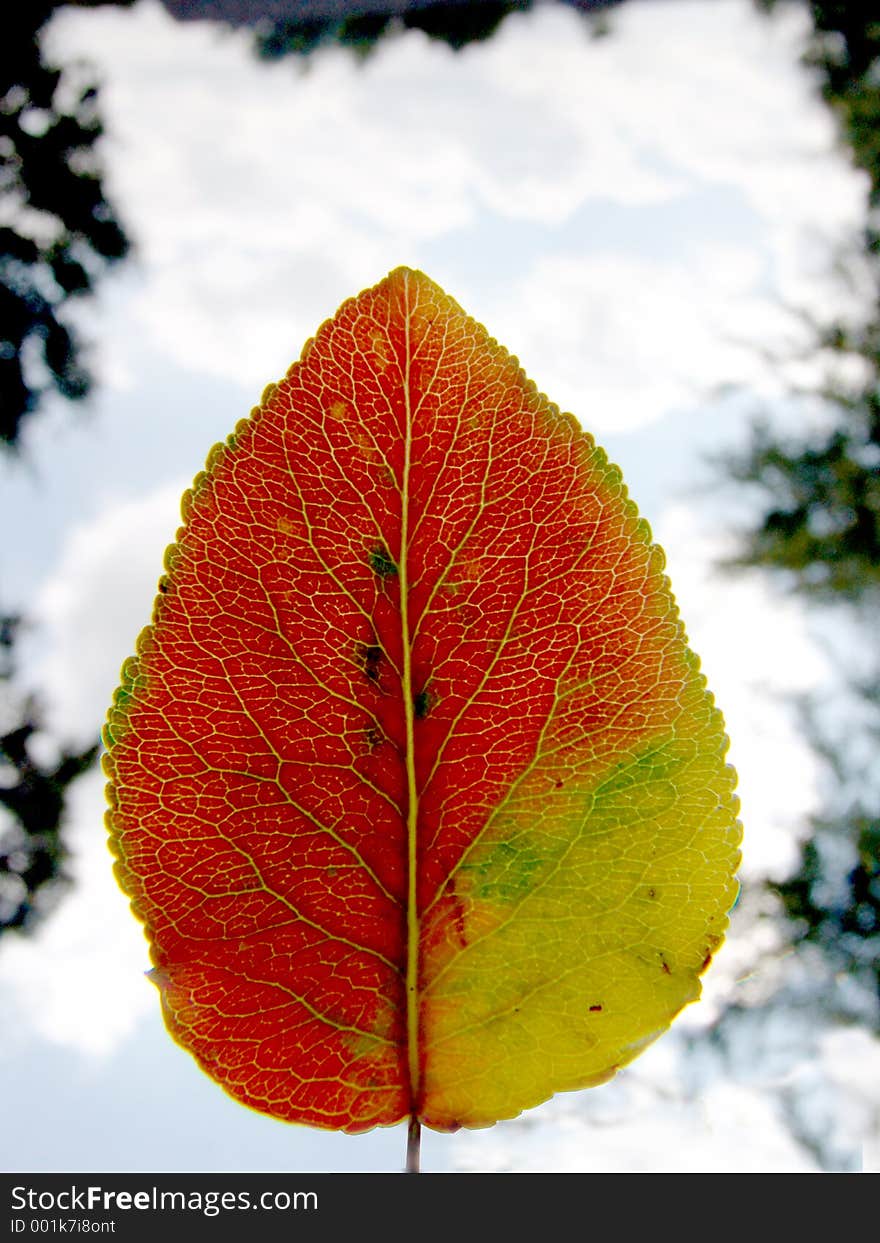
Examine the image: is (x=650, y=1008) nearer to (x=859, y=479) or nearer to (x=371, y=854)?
(x=371, y=854)

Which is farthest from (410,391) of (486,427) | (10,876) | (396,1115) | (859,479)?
(859,479)

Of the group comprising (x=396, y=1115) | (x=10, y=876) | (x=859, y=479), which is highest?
(x=859, y=479)

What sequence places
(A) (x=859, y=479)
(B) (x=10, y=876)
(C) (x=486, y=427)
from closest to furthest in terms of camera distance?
(C) (x=486, y=427), (B) (x=10, y=876), (A) (x=859, y=479)

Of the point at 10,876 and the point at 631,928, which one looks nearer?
the point at 631,928

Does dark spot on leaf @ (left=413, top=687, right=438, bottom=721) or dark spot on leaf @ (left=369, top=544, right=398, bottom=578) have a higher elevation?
dark spot on leaf @ (left=369, top=544, right=398, bottom=578)
